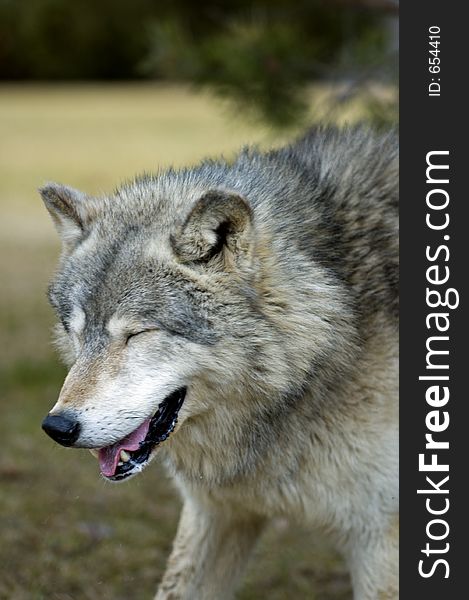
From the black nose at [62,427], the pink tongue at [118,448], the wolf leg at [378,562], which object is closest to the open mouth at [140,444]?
the pink tongue at [118,448]

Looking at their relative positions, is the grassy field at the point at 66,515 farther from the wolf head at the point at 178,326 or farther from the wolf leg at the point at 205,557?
the wolf head at the point at 178,326

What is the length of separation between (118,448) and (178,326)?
1.51 feet

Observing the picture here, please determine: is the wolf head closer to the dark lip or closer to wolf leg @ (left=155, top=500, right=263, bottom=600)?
the dark lip

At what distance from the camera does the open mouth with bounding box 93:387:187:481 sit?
3.47 m

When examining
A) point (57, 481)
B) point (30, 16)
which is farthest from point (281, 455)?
point (30, 16)

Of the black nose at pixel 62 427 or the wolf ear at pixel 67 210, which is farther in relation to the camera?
the wolf ear at pixel 67 210

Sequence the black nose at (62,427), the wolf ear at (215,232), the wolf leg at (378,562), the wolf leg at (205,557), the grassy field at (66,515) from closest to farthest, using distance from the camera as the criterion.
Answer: the black nose at (62,427), the wolf ear at (215,232), the wolf leg at (378,562), the wolf leg at (205,557), the grassy field at (66,515)

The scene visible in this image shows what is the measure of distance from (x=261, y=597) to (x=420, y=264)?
1.83 metres

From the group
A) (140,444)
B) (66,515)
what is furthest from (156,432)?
(66,515)

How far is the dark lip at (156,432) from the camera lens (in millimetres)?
3477

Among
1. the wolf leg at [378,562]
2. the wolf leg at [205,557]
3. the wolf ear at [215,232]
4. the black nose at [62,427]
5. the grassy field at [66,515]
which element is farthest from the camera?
the grassy field at [66,515]

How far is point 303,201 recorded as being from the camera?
13.0 feet

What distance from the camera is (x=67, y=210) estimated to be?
3.97m

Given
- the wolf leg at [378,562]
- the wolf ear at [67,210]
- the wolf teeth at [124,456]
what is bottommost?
the wolf leg at [378,562]
